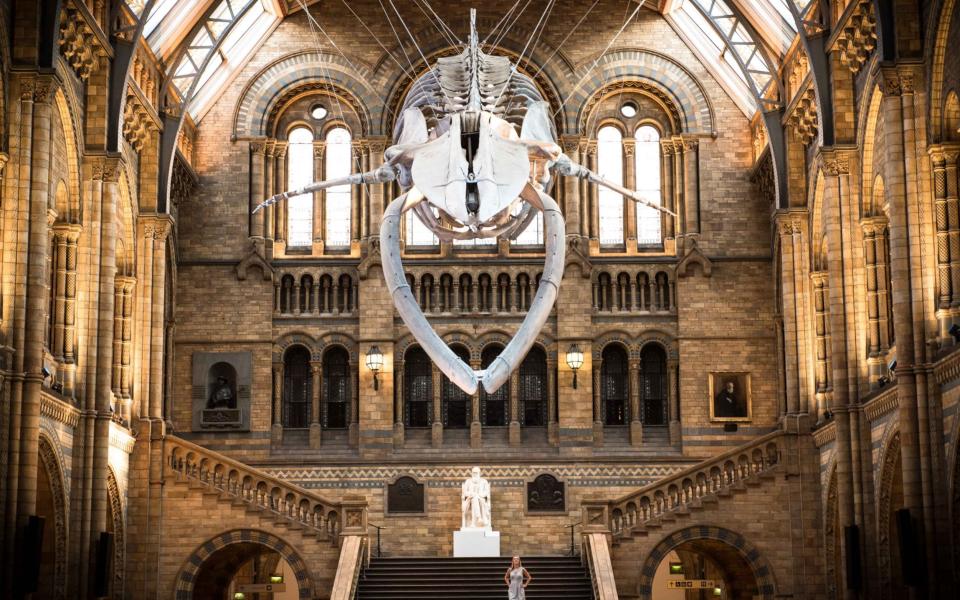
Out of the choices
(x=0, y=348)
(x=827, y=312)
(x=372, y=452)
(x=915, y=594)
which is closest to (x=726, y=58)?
(x=827, y=312)

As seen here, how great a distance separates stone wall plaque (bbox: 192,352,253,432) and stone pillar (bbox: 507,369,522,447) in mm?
6894

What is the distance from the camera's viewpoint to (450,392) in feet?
133

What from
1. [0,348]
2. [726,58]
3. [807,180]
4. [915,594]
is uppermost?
[726,58]

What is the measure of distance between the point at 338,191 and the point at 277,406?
6232mm

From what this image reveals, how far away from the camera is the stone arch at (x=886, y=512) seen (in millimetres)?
29047

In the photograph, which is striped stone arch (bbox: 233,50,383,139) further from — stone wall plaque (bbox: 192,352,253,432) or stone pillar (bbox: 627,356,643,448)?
stone pillar (bbox: 627,356,643,448)

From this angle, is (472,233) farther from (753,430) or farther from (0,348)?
(753,430)

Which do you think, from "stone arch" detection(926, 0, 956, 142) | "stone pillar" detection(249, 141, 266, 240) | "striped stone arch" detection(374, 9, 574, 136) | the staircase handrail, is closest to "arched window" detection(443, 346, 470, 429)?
the staircase handrail

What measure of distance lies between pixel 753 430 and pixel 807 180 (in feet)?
23.2

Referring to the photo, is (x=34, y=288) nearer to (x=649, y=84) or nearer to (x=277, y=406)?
(x=277, y=406)

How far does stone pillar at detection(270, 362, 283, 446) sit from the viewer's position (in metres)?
39.5

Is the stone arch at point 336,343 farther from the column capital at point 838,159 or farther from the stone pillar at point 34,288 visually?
the column capital at point 838,159

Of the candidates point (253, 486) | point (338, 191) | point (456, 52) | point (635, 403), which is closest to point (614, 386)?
point (635, 403)

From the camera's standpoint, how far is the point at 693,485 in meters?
35.1
